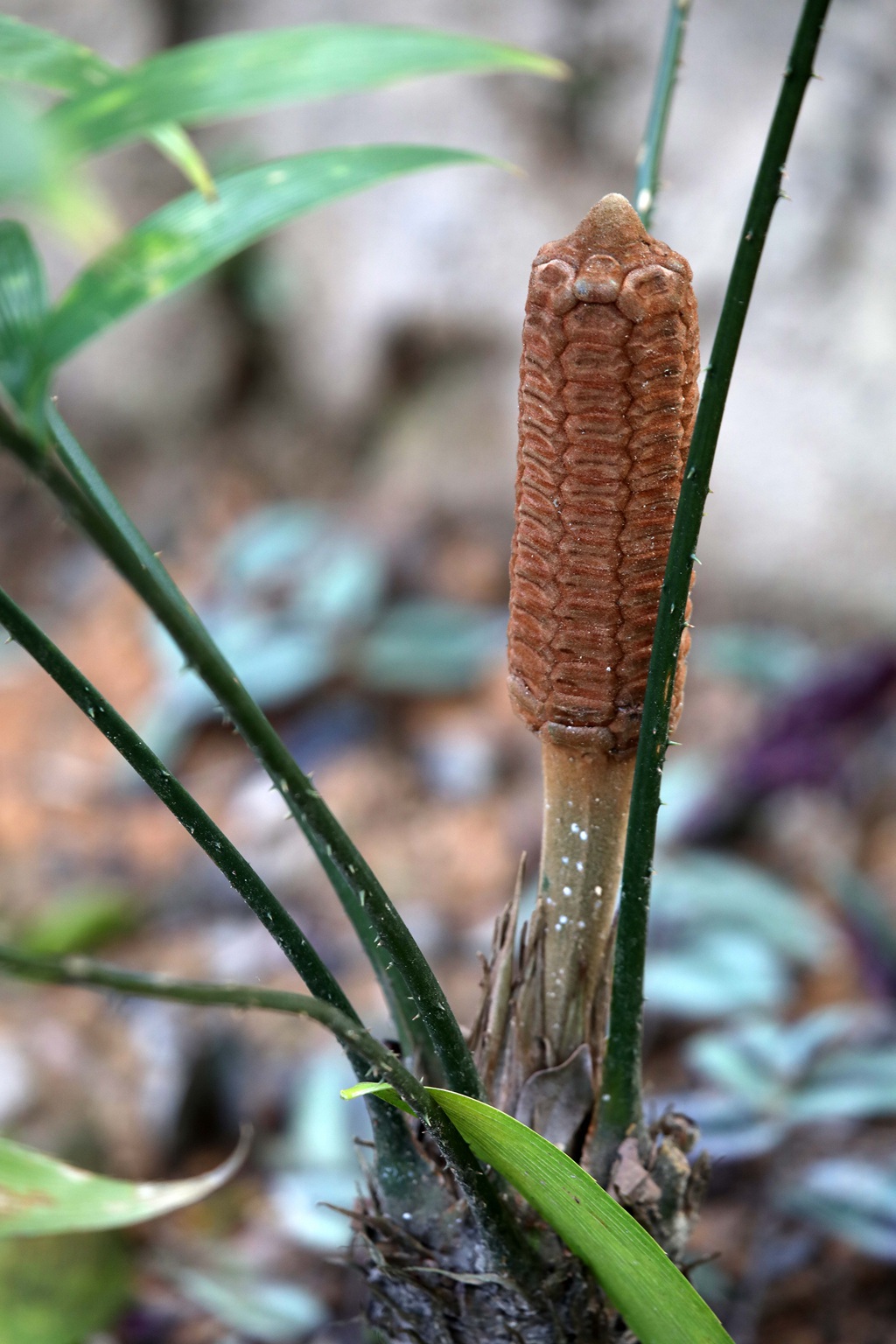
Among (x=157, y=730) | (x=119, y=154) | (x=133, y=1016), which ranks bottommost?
(x=133, y=1016)

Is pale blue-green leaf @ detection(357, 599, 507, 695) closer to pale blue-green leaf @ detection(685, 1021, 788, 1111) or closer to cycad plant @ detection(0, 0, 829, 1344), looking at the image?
pale blue-green leaf @ detection(685, 1021, 788, 1111)

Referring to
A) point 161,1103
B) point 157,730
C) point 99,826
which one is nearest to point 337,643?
point 157,730

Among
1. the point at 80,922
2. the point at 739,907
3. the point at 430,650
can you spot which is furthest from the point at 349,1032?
the point at 430,650

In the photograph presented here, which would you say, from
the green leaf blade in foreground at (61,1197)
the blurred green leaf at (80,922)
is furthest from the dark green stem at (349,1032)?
the blurred green leaf at (80,922)

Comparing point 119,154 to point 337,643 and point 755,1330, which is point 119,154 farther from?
point 755,1330

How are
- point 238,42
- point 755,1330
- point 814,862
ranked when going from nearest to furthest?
1. point 238,42
2. point 755,1330
3. point 814,862
